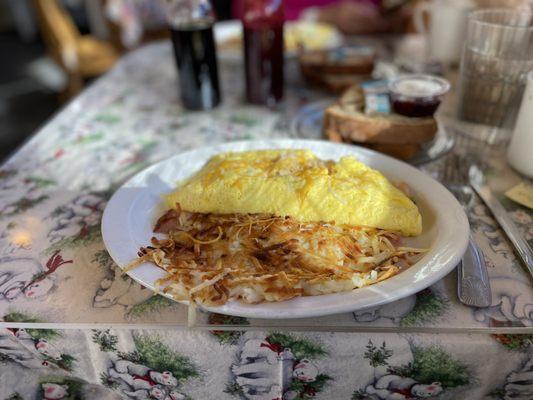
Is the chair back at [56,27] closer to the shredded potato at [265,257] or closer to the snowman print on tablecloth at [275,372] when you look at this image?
the shredded potato at [265,257]

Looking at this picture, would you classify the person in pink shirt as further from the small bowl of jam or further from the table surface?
the small bowl of jam

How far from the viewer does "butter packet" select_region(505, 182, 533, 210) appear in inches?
34.7

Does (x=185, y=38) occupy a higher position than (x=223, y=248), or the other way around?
(x=185, y=38)

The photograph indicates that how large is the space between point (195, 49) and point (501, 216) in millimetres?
977

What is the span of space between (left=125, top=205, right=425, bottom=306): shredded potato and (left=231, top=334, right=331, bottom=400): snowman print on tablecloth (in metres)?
0.08

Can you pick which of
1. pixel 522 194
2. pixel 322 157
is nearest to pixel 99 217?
pixel 322 157

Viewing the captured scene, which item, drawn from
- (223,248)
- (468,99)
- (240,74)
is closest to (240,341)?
(223,248)

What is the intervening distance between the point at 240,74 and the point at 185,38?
45 cm

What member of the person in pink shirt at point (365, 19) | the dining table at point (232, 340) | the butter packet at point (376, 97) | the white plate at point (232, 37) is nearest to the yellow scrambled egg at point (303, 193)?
the dining table at point (232, 340)

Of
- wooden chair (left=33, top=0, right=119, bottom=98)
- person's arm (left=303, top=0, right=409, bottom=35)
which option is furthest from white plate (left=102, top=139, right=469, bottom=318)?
wooden chair (left=33, top=0, right=119, bottom=98)

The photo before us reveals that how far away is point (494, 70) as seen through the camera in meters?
1.10

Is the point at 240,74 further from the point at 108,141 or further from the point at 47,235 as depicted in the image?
the point at 47,235

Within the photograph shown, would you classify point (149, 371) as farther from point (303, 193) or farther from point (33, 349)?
point (303, 193)

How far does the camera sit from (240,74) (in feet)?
5.65
